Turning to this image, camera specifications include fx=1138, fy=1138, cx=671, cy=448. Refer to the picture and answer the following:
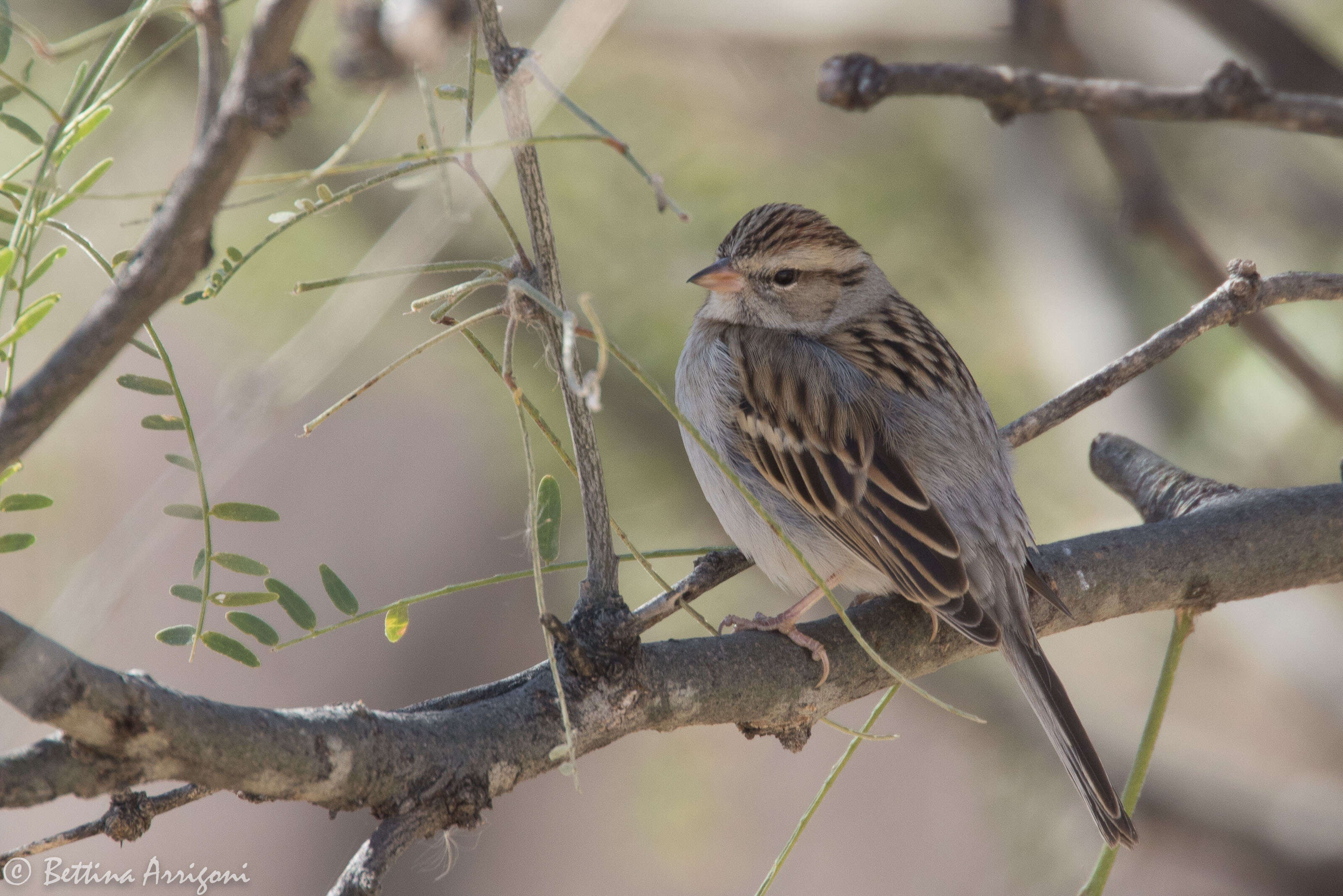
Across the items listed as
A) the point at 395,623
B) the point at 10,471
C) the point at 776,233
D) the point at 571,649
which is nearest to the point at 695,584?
the point at 571,649

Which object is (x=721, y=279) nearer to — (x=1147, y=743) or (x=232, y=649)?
(x=1147, y=743)

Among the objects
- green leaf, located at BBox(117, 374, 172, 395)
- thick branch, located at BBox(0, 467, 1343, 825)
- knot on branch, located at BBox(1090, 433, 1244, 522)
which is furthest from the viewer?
knot on branch, located at BBox(1090, 433, 1244, 522)

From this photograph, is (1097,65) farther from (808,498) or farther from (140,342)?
(140,342)

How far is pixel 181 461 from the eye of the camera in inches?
53.5

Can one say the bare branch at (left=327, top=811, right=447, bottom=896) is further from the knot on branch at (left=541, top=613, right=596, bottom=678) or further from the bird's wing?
the bird's wing

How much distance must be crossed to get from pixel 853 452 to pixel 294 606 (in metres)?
1.40

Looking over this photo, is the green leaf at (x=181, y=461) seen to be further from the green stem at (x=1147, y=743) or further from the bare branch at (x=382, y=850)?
the green stem at (x=1147, y=743)

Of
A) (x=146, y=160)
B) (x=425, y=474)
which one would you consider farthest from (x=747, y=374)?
(x=425, y=474)

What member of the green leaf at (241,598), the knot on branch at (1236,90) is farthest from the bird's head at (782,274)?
the green leaf at (241,598)

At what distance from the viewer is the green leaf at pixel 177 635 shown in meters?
1.52

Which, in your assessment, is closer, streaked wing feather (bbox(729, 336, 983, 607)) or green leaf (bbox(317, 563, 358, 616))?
green leaf (bbox(317, 563, 358, 616))

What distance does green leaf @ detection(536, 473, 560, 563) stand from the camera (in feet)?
5.78

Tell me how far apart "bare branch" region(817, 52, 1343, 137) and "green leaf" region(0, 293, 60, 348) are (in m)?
1.44

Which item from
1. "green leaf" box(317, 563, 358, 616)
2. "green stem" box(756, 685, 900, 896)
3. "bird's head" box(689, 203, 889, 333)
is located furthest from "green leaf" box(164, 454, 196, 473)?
"bird's head" box(689, 203, 889, 333)
